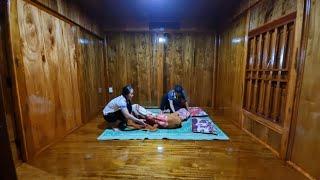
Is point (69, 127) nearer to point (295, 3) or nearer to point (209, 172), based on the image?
point (209, 172)

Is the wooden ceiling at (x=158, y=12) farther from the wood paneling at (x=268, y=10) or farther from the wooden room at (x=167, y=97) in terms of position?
the wood paneling at (x=268, y=10)

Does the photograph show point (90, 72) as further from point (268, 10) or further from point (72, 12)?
point (268, 10)

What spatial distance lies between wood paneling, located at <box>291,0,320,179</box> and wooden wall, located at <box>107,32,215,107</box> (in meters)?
2.83

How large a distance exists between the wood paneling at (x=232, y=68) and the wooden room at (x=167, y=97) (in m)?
0.03

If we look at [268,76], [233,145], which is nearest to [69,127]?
[233,145]

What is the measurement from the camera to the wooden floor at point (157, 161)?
5.87 ft

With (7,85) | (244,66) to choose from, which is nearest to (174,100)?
(244,66)

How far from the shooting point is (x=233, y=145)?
2.45 meters

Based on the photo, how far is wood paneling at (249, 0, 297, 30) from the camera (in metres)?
2.04

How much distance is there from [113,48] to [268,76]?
351 centimetres

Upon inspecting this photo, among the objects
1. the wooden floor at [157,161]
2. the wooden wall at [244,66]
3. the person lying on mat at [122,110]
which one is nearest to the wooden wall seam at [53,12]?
the person lying on mat at [122,110]

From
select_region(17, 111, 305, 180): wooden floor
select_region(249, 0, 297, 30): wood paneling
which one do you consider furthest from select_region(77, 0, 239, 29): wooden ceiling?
select_region(17, 111, 305, 180): wooden floor

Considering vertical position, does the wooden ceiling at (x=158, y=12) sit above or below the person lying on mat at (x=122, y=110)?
above

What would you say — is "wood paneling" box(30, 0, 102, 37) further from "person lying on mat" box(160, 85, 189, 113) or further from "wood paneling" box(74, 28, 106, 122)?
"person lying on mat" box(160, 85, 189, 113)
